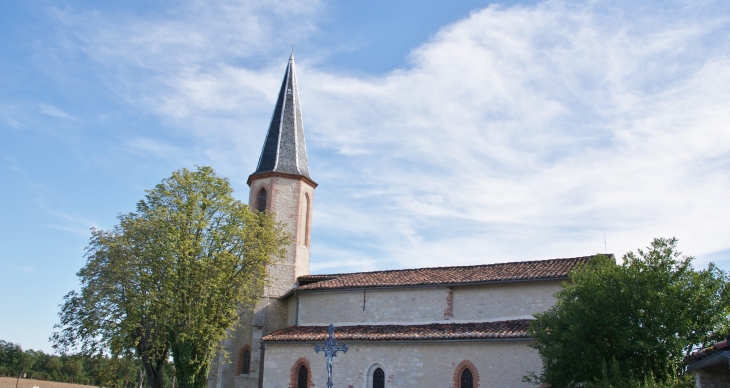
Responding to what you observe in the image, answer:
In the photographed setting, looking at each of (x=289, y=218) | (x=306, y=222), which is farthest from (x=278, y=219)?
(x=306, y=222)

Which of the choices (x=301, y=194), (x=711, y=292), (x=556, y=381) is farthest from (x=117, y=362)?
(x=711, y=292)

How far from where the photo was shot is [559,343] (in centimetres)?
1677

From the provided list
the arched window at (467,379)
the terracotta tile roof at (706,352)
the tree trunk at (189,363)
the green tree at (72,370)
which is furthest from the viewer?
the green tree at (72,370)

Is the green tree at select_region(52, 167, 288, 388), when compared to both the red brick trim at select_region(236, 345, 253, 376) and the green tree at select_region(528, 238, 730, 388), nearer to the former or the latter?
the red brick trim at select_region(236, 345, 253, 376)

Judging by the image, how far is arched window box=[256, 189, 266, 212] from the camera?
29.8 m

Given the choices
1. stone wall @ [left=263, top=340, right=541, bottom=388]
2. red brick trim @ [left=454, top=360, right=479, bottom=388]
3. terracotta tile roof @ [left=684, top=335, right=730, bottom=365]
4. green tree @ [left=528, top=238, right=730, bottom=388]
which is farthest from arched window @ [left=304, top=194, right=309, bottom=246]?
terracotta tile roof @ [left=684, top=335, right=730, bottom=365]

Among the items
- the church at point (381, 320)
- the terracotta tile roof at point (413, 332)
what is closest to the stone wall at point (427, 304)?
the church at point (381, 320)

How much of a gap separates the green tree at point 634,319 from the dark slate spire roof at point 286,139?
16.9 metres

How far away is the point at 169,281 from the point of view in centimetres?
2300

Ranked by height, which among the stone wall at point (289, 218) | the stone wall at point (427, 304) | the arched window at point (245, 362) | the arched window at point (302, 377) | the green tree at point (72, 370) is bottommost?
the green tree at point (72, 370)

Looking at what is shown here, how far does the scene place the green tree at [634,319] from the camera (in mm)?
15383

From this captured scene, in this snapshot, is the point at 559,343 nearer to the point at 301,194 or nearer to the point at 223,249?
the point at 223,249

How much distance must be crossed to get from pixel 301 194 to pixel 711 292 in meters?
19.2

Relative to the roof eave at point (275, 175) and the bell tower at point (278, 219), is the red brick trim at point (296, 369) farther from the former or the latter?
the roof eave at point (275, 175)
